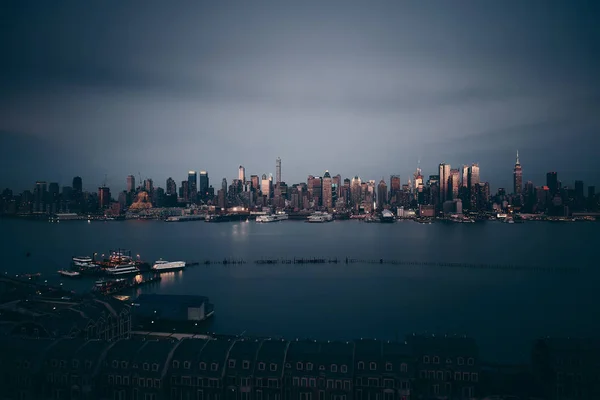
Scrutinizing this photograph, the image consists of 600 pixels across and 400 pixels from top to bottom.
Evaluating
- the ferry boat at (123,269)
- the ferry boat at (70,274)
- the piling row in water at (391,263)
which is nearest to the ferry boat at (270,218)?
the piling row in water at (391,263)

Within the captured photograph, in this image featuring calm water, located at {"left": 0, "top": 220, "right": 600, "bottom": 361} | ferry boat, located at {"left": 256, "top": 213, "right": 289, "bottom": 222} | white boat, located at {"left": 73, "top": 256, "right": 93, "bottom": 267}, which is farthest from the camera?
ferry boat, located at {"left": 256, "top": 213, "right": 289, "bottom": 222}

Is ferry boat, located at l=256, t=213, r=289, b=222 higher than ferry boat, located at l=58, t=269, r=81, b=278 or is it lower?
higher

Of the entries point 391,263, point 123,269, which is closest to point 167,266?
point 123,269

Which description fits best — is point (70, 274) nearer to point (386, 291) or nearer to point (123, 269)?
point (123, 269)

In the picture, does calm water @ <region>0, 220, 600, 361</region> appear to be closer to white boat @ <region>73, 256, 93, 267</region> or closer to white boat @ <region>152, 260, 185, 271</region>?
white boat @ <region>152, 260, 185, 271</region>

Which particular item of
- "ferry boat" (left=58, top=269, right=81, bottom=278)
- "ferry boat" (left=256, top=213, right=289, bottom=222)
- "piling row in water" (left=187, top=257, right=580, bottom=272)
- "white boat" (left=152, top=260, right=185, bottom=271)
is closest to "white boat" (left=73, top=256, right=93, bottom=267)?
"ferry boat" (left=58, top=269, right=81, bottom=278)

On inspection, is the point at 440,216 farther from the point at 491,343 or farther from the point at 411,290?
the point at 491,343

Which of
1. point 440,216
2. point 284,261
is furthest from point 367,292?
point 440,216

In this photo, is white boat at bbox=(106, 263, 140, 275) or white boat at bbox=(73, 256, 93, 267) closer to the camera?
white boat at bbox=(106, 263, 140, 275)
